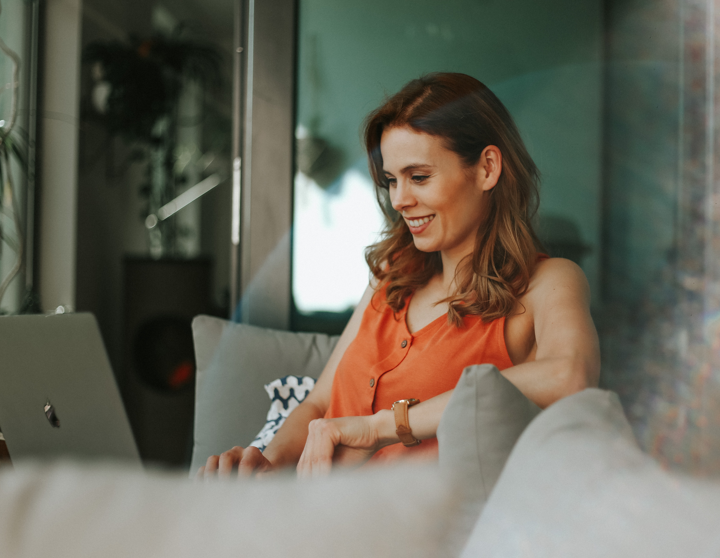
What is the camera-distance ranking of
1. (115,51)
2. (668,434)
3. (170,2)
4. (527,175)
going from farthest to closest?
1. (170,2)
2. (115,51)
3. (668,434)
4. (527,175)

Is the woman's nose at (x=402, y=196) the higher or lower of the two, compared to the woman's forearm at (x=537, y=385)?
higher

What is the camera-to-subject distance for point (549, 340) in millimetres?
740

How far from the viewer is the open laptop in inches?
37.0

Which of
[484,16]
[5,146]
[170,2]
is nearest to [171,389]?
[5,146]

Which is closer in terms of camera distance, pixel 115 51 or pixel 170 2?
pixel 115 51

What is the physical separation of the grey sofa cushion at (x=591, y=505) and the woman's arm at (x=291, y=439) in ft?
1.60

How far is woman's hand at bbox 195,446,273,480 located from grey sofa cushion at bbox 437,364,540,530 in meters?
0.34

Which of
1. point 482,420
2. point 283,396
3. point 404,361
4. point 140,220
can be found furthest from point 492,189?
point 140,220

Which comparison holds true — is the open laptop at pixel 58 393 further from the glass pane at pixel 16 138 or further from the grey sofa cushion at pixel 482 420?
the glass pane at pixel 16 138

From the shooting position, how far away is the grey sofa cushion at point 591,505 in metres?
0.27

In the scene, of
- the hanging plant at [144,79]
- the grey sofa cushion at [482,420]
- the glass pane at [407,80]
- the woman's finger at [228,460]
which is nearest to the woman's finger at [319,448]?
the woman's finger at [228,460]

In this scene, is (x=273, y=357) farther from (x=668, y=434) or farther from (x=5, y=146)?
(x=5, y=146)

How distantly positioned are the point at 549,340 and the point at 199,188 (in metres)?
3.24

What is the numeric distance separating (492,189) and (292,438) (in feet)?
1.70
